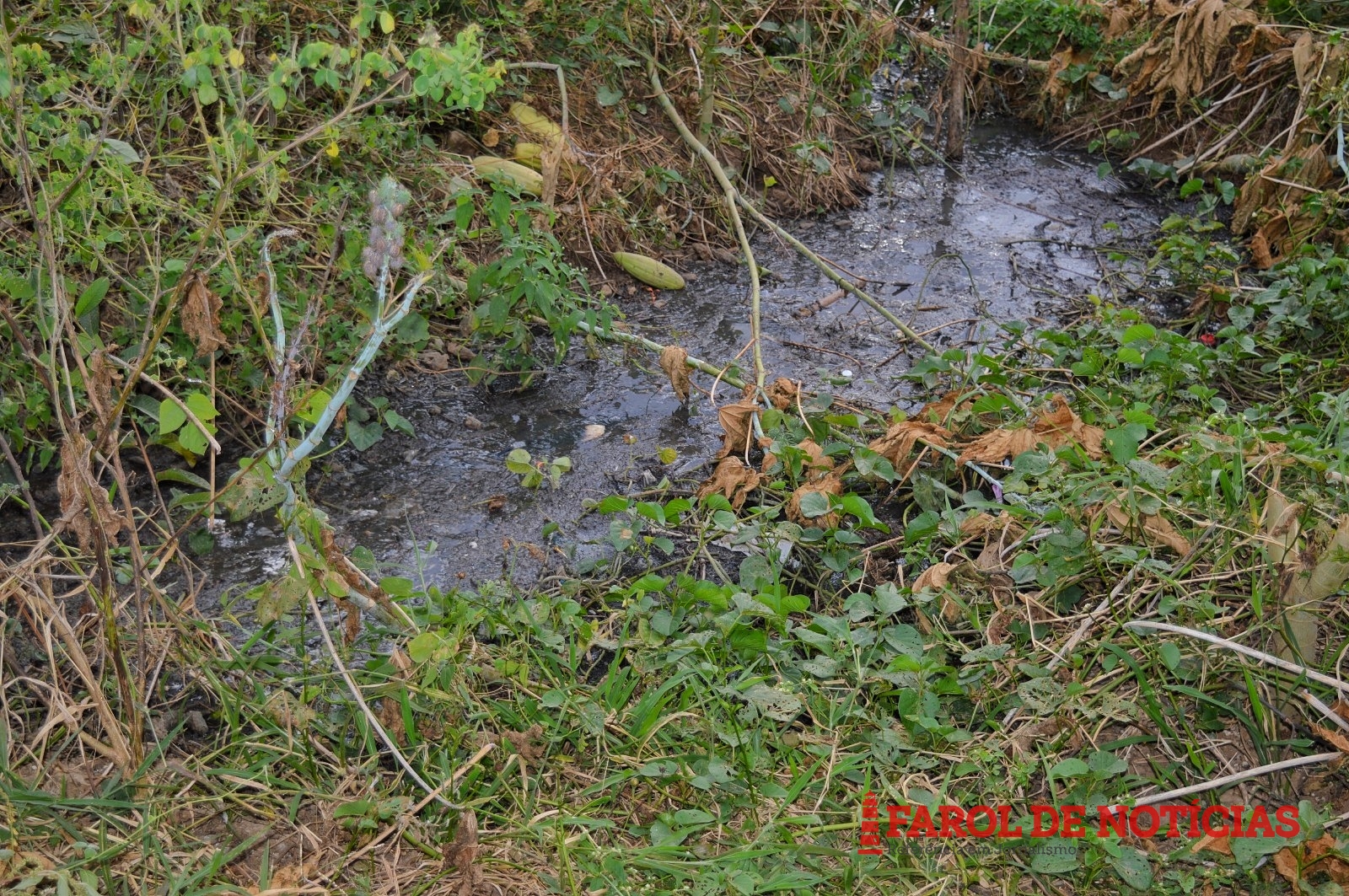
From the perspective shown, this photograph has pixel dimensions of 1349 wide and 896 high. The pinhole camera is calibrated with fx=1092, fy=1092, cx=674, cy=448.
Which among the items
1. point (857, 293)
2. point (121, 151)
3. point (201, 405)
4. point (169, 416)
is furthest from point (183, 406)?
point (857, 293)

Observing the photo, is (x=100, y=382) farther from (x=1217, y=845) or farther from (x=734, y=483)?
(x=1217, y=845)

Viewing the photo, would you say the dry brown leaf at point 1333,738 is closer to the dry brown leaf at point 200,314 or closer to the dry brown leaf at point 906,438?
the dry brown leaf at point 906,438

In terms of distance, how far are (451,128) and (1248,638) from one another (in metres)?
3.12

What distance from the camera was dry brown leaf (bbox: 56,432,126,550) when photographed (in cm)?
180

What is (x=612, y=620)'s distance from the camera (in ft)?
8.08

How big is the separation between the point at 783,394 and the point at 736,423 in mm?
204

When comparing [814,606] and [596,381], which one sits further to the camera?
[596,381]

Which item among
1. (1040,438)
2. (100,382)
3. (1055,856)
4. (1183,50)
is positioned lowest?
(1055,856)

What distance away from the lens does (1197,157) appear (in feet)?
16.1

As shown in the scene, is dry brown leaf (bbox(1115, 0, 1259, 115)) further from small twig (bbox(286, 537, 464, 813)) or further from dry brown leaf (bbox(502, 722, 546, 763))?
small twig (bbox(286, 537, 464, 813))

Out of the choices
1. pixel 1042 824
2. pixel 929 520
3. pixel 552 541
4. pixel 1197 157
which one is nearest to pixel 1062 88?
pixel 1197 157

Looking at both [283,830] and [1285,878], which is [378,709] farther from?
[1285,878]

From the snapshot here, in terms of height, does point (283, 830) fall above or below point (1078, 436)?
below

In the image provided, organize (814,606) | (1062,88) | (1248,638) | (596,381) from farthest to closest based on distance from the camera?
(1062,88) < (596,381) < (814,606) < (1248,638)
